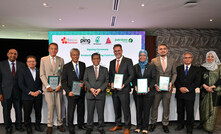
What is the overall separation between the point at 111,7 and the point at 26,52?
22.0ft

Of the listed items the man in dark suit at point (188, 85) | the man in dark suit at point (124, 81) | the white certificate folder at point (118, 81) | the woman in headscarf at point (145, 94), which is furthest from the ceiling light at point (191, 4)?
the white certificate folder at point (118, 81)

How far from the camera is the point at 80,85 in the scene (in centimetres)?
301

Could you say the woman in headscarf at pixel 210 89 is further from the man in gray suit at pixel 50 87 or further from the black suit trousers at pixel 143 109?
the man in gray suit at pixel 50 87

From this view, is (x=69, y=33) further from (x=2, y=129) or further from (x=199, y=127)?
(x=199, y=127)

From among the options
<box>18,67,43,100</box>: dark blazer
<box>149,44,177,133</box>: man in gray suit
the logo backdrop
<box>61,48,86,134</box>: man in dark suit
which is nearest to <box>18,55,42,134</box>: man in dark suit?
<box>18,67,43,100</box>: dark blazer

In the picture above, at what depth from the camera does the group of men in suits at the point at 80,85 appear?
3.03 metres

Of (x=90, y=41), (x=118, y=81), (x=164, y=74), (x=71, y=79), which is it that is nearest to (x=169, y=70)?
(x=164, y=74)

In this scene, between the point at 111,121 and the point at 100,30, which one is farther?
the point at 100,30

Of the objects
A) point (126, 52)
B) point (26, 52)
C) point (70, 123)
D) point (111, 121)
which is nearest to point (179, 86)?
point (111, 121)

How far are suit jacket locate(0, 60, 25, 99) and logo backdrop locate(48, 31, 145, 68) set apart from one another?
4.84 meters

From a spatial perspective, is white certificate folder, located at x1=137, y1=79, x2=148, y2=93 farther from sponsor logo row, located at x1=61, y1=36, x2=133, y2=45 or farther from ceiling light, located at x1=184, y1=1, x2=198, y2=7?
sponsor logo row, located at x1=61, y1=36, x2=133, y2=45

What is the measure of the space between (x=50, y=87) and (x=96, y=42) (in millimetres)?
5321

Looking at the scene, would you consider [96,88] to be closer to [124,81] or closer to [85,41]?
[124,81]

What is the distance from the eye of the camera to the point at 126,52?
26.7 feet
